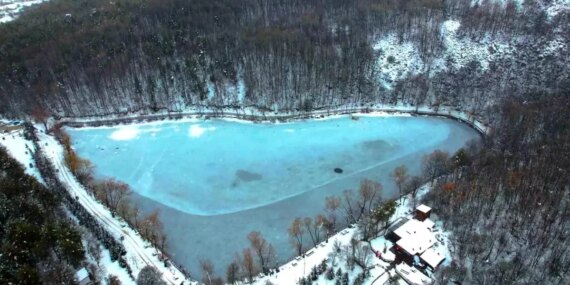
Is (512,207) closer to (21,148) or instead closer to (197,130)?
(197,130)

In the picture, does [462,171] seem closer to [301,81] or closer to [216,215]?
[216,215]

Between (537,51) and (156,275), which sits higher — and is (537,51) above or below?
above

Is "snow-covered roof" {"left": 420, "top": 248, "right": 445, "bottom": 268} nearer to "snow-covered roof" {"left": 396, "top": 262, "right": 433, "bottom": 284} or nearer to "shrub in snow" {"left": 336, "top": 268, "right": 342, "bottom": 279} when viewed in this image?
"snow-covered roof" {"left": 396, "top": 262, "right": 433, "bottom": 284}

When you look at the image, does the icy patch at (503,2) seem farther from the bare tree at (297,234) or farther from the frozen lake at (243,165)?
the bare tree at (297,234)

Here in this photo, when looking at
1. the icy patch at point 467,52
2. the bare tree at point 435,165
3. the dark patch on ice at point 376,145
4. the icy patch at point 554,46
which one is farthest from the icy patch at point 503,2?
the bare tree at point 435,165

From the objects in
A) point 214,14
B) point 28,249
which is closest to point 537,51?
point 214,14

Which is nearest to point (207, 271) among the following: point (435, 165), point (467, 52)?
point (435, 165)
